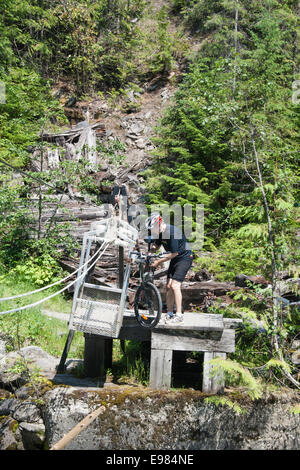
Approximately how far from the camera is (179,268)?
6254mm

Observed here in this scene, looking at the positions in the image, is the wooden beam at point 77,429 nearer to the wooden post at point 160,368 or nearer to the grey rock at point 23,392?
the wooden post at point 160,368

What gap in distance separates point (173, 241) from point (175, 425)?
2746 millimetres

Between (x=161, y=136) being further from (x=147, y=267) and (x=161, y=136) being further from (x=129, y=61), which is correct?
(x=147, y=267)

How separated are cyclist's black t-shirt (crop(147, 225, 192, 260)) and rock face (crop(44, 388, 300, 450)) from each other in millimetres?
2195

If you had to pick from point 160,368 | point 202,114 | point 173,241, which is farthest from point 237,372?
point 202,114

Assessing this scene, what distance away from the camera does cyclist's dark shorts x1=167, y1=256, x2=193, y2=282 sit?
20.5 feet

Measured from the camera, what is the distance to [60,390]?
582 cm

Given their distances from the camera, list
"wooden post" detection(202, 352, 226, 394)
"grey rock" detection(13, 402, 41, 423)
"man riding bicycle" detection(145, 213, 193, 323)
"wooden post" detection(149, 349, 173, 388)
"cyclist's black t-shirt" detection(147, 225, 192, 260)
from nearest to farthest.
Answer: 1. "wooden post" detection(202, 352, 226, 394)
2. "grey rock" detection(13, 402, 41, 423)
3. "wooden post" detection(149, 349, 173, 388)
4. "man riding bicycle" detection(145, 213, 193, 323)
5. "cyclist's black t-shirt" detection(147, 225, 192, 260)

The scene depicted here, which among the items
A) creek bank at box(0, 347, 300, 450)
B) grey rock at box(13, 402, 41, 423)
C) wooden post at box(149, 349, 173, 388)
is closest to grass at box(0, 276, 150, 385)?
wooden post at box(149, 349, 173, 388)

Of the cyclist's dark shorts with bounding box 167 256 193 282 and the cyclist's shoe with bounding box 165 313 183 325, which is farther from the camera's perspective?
the cyclist's dark shorts with bounding box 167 256 193 282

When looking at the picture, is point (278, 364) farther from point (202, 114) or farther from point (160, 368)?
point (202, 114)

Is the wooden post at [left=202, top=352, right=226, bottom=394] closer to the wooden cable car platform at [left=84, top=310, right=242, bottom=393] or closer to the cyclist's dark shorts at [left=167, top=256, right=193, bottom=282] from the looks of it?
the wooden cable car platform at [left=84, top=310, right=242, bottom=393]

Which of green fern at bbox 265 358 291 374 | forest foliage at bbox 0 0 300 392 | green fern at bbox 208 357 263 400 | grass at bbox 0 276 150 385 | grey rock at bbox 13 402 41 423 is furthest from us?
grass at bbox 0 276 150 385

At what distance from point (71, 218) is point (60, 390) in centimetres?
699
